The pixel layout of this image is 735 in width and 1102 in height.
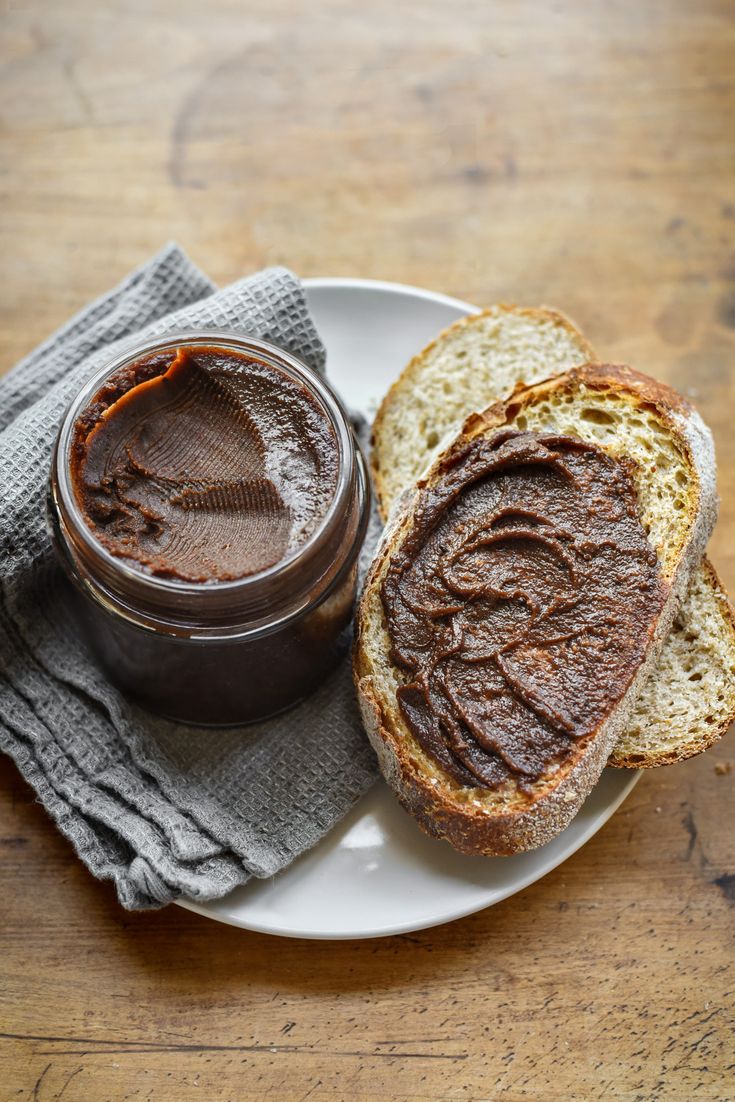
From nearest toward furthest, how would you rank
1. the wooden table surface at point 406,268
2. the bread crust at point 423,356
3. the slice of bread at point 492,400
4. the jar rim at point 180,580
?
the jar rim at point 180,580 → the wooden table surface at point 406,268 → the slice of bread at point 492,400 → the bread crust at point 423,356

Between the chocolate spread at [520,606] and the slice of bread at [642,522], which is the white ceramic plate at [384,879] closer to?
the slice of bread at [642,522]

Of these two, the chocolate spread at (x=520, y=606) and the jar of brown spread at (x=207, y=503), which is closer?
the jar of brown spread at (x=207, y=503)

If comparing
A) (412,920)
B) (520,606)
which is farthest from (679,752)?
(412,920)

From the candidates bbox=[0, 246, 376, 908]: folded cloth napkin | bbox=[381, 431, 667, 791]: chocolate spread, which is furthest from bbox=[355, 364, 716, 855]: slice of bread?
bbox=[0, 246, 376, 908]: folded cloth napkin

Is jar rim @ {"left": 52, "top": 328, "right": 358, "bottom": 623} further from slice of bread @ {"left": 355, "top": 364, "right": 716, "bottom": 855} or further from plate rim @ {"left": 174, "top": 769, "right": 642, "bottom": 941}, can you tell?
plate rim @ {"left": 174, "top": 769, "right": 642, "bottom": 941}

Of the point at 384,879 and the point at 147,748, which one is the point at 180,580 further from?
the point at 384,879

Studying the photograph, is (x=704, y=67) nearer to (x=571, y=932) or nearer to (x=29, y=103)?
(x=29, y=103)

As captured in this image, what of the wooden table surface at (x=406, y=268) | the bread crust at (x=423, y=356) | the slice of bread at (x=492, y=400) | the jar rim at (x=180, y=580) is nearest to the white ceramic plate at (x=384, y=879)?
the wooden table surface at (x=406, y=268)

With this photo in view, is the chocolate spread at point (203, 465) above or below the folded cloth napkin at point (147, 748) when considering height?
above

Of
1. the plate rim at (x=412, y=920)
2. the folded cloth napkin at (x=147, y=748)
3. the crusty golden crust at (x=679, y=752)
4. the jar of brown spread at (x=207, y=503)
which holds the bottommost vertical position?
the plate rim at (x=412, y=920)
